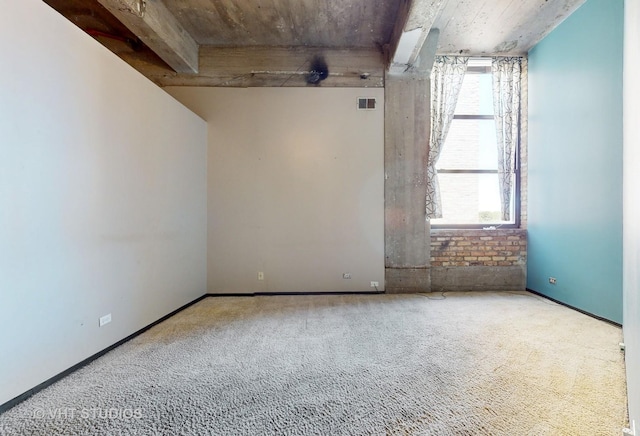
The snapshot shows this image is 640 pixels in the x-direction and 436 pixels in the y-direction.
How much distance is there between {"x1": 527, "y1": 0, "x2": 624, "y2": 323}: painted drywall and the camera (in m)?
2.73

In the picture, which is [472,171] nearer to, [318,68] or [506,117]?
[506,117]

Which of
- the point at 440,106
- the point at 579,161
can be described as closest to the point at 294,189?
the point at 440,106

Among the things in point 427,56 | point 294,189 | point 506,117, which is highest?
point 427,56

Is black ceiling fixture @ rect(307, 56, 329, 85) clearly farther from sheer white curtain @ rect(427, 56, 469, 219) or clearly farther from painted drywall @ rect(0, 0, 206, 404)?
painted drywall @ rect(0, 0, 206, 404)

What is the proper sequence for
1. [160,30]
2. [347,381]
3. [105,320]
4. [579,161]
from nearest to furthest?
[347,381] → [105,320] → [160,30] → [579,161]

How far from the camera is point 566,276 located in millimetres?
3314

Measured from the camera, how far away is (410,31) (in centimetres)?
296

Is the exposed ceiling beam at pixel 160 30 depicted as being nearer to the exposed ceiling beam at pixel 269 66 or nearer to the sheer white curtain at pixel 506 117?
the exposed ceiling beam at pixel 269 66

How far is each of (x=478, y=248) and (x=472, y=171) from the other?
45.8 inches

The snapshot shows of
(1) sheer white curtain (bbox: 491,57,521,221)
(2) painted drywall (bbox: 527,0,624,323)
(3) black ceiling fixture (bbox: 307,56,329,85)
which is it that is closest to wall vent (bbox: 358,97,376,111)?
(3) black ceiling fixture (bbox: 307,56,329,85)

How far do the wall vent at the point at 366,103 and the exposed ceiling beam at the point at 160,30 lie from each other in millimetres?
→ 2307

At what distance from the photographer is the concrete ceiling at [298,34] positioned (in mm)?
2947

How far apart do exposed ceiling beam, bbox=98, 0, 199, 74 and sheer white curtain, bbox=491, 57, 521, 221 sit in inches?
172

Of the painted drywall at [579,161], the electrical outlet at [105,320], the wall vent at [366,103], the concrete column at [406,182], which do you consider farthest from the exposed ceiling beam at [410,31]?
the electrical outlet at [105,320]
